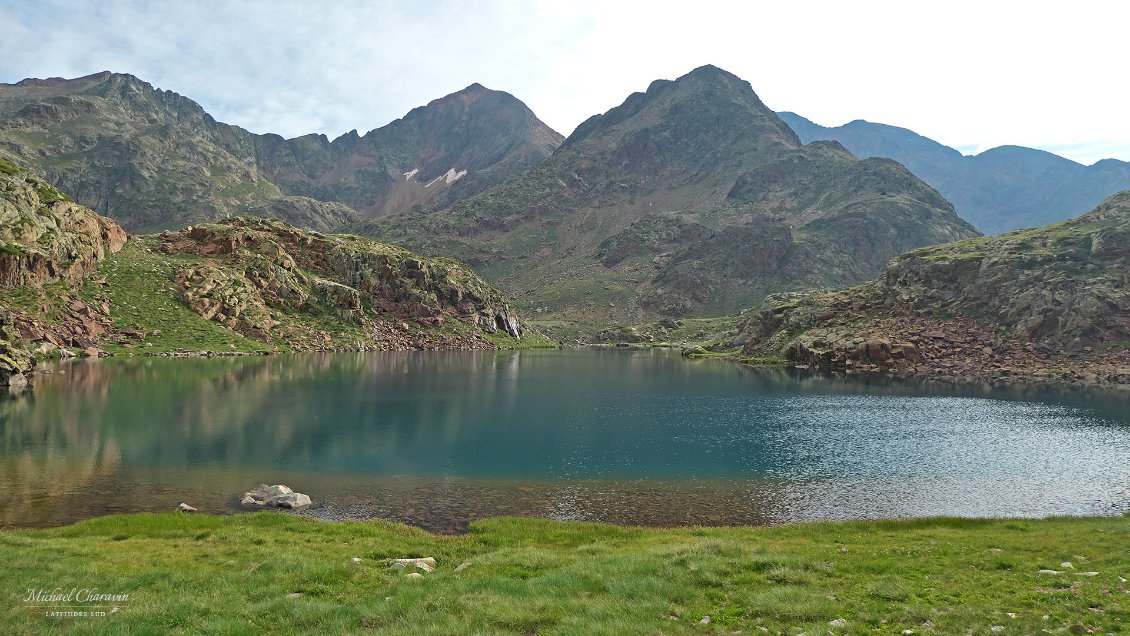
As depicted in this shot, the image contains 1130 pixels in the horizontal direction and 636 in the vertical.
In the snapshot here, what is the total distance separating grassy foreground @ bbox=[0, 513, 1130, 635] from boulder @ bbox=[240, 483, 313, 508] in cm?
674

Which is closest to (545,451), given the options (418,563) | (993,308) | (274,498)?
(274,498)

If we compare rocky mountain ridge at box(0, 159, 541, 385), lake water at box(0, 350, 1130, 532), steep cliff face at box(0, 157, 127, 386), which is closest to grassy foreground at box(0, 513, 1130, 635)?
lake water at box(0, 350, 1130, 532)

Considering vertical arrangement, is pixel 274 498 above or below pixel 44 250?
below

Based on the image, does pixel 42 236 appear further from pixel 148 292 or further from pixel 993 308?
pixel 993 308

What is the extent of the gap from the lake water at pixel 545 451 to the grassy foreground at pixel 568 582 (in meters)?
9.76

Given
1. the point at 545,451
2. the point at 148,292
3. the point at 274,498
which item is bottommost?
the point at 545,451

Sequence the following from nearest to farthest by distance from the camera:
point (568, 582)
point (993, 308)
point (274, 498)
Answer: point (568, 582), point (274, 498), point (993, 308)

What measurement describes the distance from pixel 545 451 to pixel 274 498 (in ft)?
80.5

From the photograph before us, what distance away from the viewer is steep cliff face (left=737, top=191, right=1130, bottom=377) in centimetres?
12700

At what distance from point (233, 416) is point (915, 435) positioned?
76.1 metres

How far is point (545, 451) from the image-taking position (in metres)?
53.3

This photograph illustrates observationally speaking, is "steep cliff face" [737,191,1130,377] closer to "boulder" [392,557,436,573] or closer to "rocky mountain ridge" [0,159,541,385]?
"rocky mountain ridge" [0,159,541,385]

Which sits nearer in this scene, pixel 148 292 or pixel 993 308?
pixel 148 292

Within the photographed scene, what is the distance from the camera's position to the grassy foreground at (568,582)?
1317cm
